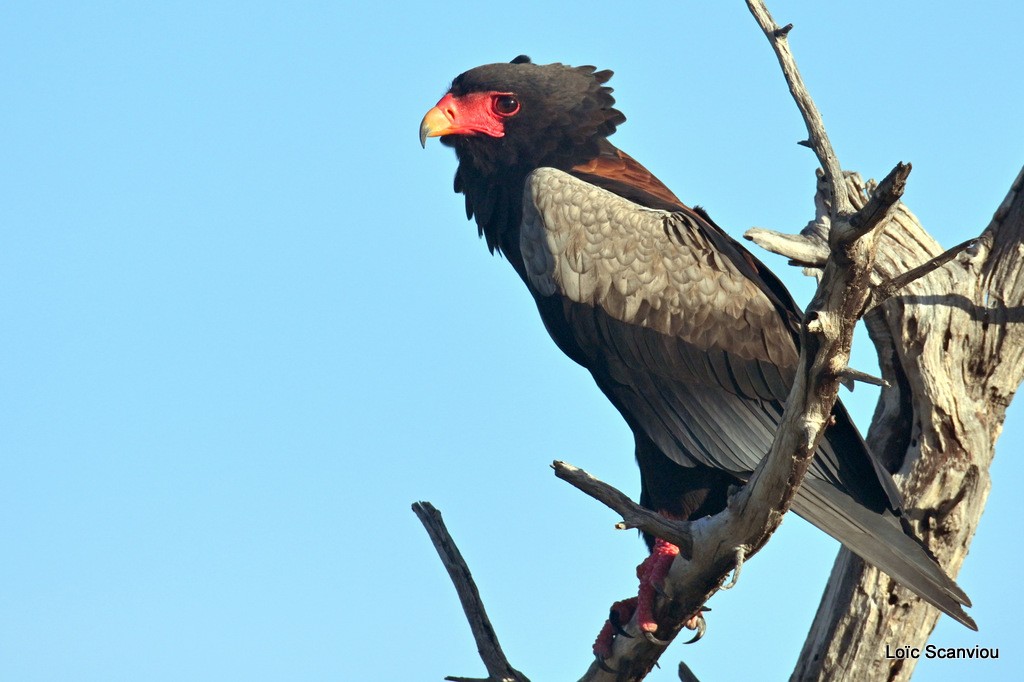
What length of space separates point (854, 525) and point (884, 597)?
1.32m

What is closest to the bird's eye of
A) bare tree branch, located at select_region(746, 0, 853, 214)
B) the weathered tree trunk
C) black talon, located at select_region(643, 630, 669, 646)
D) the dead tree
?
the dead tree

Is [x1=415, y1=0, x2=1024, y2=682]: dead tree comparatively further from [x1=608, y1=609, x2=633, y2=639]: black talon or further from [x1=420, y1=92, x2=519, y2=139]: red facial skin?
[x1=420, y1=92, x2=519, y2=139]: red facial skin

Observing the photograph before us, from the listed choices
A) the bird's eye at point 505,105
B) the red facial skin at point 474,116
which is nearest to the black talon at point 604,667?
the red facial skin at point 474,116

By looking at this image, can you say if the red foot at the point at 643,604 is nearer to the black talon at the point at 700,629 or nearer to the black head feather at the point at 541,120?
the black talon at the point at 700,629

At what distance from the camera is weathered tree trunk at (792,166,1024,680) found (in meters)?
5.86

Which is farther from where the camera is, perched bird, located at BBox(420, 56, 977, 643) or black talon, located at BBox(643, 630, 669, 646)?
perched bird, located at BBox(420, 56, 977, 643)

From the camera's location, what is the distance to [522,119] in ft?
21.0

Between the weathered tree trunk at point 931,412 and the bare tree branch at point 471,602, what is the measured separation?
1.93m

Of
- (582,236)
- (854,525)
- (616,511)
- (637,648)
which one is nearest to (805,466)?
(616,511)

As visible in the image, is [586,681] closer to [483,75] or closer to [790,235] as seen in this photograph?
[790,235]

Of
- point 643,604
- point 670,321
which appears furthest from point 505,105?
point 643,604

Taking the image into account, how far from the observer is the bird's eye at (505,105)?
253 inches

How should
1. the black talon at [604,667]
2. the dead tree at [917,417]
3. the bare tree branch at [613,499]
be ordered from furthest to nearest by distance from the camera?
the dead tree at [917,417] < the black talon at [604,667] < the bare tree branch at [613,499]

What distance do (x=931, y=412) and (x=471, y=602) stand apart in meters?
2.76
